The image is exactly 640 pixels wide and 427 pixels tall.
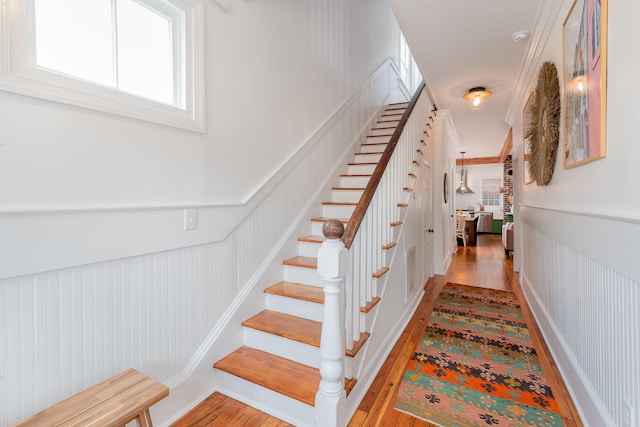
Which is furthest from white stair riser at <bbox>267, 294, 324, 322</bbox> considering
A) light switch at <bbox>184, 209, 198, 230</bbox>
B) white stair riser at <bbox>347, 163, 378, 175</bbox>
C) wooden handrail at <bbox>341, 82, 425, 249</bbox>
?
white stair riser at <bbox>347, 163, 378, 175</bbox>

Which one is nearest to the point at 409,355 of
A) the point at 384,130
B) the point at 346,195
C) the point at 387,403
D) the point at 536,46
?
the point at 387,403

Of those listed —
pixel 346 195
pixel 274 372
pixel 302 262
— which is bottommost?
pixel 274 372

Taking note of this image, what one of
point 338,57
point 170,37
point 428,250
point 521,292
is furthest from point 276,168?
point 521,292

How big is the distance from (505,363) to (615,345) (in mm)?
1070

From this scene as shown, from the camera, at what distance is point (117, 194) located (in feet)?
4.50

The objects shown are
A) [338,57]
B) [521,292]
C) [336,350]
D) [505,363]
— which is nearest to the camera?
[336,350]

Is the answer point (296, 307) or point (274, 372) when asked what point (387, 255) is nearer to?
point (296, 307)

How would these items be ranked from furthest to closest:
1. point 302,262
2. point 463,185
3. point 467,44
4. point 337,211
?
point 463,185
point 337,211
point 467,44
point 302,262

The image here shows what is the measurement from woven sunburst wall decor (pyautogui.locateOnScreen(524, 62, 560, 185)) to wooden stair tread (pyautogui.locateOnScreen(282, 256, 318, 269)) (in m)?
2.03

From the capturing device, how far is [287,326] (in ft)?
6.55

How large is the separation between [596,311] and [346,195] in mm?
2165

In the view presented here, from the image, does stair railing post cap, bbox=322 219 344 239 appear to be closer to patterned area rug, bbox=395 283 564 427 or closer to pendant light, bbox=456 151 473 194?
patterned area rug, bbox=395 283 564 427

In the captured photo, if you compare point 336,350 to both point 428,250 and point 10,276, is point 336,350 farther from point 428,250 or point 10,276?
point 428,250

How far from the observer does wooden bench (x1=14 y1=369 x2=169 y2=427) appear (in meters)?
1.05
